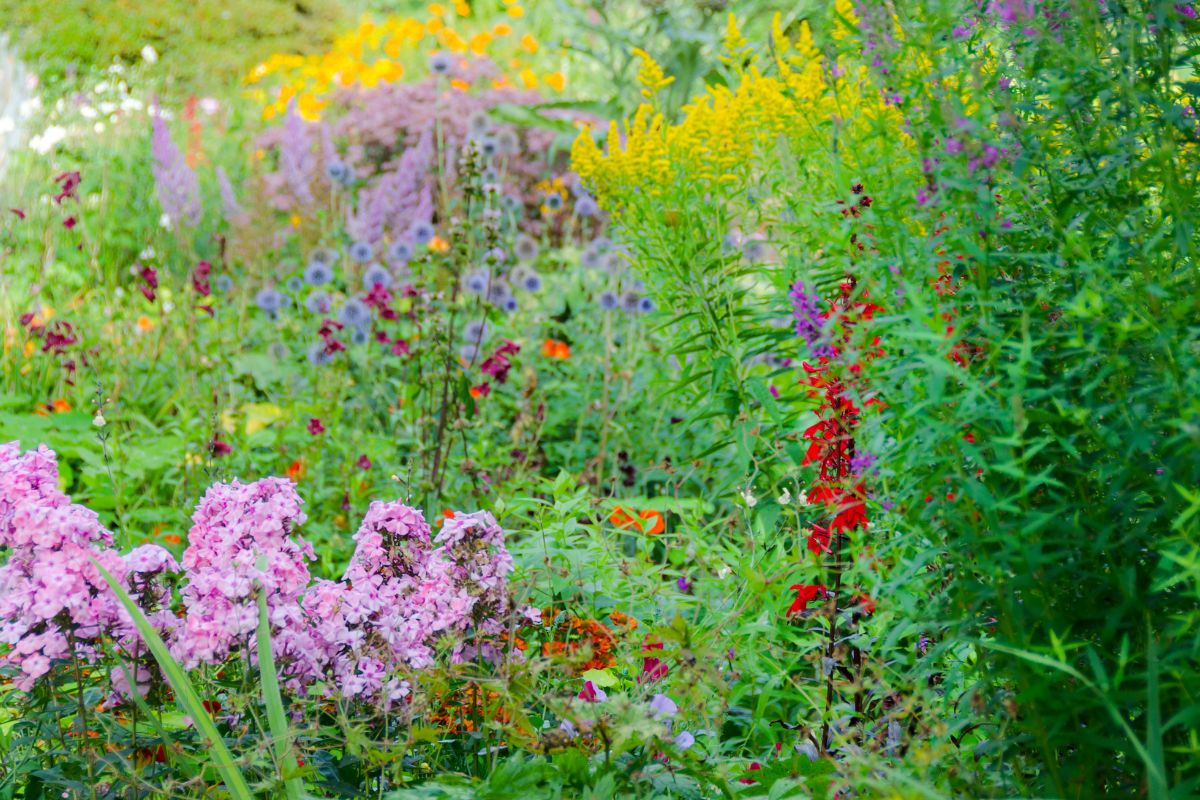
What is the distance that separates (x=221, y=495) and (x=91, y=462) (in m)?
2.00

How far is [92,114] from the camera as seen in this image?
8625mm

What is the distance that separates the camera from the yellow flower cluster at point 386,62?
9.42 metres

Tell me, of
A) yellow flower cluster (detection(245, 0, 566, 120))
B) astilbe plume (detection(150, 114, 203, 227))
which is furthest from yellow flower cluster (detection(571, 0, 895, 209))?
yellow flower cluster (detection(245, 0, 566, 120))

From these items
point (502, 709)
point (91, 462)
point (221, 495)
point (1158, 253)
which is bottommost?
point (91, 462)

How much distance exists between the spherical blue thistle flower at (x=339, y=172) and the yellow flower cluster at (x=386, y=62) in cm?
275

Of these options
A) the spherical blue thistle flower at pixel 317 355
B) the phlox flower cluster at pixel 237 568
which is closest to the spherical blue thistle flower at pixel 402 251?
the spherical blue thistle flower at pixel 317 355

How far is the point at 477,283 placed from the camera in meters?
4.58

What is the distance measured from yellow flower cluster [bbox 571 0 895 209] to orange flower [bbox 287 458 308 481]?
146 cm

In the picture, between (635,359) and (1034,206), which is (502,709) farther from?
(635,359)

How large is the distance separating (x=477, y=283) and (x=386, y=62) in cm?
572

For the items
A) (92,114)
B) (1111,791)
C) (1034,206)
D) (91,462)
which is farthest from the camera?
(92,114)

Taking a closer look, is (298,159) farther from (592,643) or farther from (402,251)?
(592,643)

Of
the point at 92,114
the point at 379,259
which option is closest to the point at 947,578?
the point at 379,259

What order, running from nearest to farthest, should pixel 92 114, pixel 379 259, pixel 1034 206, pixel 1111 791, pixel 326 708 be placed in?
1. pixel 1034 206
2. pixel 1111 791
3. pixel 326 708
4. pixel 379 259
5. pixel 92 114
